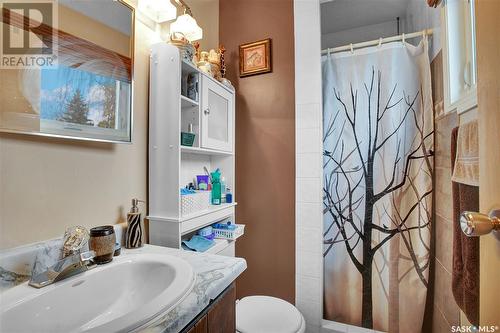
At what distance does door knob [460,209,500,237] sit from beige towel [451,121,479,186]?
47 cm

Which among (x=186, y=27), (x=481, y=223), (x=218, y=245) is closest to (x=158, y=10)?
(x=186, y=27)

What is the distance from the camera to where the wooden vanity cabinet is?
1.96 ft

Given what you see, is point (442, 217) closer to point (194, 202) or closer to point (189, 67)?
point (194, 202)

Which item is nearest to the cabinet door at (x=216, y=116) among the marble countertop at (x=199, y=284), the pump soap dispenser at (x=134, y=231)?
the pump soap dispenser at (x=134, y=231)

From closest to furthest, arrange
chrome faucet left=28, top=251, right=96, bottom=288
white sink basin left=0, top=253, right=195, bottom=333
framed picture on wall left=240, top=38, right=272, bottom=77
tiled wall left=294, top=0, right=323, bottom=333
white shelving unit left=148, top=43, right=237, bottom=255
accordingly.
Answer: white sink basin left=0, top=253, right=195, bottom=333
chrome faucet left=28, top=251, right=96, bottom=288
white shelving unit left=148, top=43, right=237, bottom=255
tiled wall left=294, top=0, right=323, bottom=333
framed picture on wall left=240, top=38, right=272, bottom=77

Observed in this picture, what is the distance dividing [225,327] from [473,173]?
37.9 inches

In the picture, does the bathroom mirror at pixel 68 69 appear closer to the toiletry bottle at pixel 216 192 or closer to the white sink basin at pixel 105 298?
the white sink basin at pixel 105 298

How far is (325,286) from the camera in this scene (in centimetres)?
157

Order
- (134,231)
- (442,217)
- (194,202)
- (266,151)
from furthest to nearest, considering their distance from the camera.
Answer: (266,151) < (442,217) < (194,202) < (134,231)

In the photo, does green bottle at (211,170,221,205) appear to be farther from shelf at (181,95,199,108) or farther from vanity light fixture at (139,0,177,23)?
vanity light fixture at (139,0,177,23)

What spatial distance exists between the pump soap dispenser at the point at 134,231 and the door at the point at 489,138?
1.05 m

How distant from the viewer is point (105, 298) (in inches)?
27.9

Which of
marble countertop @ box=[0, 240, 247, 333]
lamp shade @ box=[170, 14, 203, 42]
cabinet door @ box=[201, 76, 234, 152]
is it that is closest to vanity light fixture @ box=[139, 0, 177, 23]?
lamp shade @ box=[170, 14, 203, 42]

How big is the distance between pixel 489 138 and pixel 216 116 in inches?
46.0
